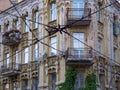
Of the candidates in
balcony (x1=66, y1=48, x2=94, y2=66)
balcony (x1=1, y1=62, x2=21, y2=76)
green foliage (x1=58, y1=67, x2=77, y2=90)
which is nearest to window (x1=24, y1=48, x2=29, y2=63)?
balcony (x1=1, y1=62, x2=21, y2=76)

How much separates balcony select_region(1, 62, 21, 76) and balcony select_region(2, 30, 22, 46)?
2101 millimetres

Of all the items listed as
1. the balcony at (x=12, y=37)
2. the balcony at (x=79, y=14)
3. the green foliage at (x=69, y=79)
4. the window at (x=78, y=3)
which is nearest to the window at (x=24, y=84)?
the balcony at (x=12, y=37)

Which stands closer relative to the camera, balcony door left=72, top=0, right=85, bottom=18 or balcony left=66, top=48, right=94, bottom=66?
balcony left=66, top=48, right=94, bottom=66

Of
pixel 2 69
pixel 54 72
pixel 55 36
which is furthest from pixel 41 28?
pixel 2 69

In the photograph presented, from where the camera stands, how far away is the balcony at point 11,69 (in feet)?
111

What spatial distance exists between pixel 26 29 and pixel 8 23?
3579 mm

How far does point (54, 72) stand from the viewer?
97.5 ft

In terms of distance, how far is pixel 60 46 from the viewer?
97.2ft

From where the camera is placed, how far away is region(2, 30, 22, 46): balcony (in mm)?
34250

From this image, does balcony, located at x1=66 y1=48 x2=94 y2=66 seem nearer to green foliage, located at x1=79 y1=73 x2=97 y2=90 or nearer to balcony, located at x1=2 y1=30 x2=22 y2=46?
green foliage, located at x1=79 y1=73 x2=97 y2=90

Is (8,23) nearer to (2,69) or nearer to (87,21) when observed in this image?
(2,69)

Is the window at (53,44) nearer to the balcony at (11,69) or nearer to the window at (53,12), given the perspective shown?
the window at (53,12)

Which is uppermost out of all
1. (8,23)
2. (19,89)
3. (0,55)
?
(8,23)

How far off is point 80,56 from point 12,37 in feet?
28.2
